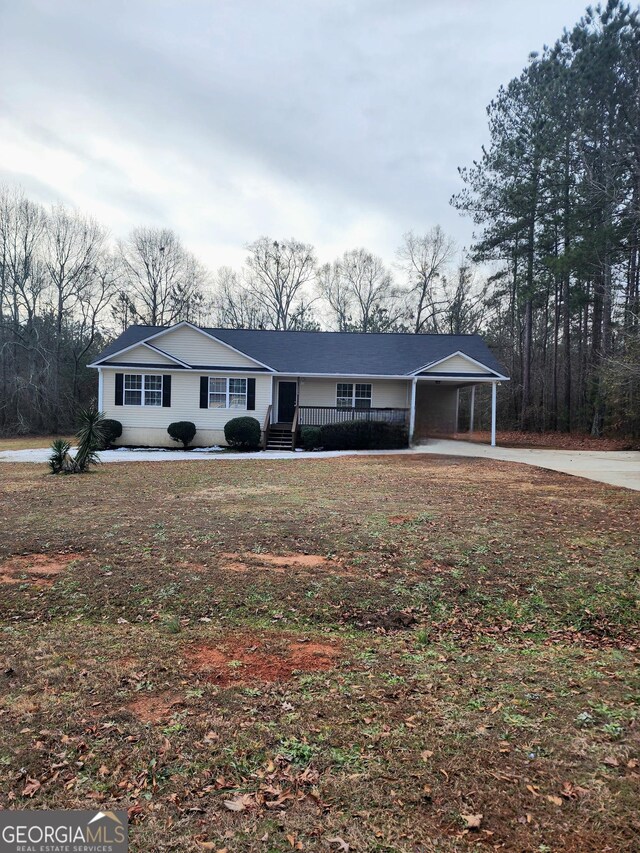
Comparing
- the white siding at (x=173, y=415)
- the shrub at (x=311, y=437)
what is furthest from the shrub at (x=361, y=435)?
the white siding at (x=173, y=415)

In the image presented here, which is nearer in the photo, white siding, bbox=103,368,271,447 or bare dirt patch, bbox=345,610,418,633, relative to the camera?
bare dirt patch, bbox=345,610,418,633

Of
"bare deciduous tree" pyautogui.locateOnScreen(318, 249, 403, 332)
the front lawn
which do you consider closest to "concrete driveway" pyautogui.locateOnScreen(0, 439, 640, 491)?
the front lawn

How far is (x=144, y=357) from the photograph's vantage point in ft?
61.9

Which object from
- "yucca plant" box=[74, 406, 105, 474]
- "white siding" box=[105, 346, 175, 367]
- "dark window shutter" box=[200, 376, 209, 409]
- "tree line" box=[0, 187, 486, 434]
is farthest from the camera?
"tree line" box=[0, 187, 486, 434]

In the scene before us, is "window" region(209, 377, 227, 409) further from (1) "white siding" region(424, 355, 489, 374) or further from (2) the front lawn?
(2) the front lawn

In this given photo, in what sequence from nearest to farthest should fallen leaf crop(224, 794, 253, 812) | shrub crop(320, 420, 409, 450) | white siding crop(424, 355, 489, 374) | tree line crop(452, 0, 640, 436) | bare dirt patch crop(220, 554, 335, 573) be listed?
fallen leaf crop(224, 794, 253, 812) < bare dirt patch crop(220, 554, 335, 573) < tree line crop(452, 0, 640, 436) < shrub crop(320, 420, 409, 450) < white siding crop(424, 355, 489, 374)

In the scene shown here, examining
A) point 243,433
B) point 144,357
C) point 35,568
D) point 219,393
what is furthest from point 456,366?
point 35,568

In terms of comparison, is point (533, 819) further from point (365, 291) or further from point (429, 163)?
point (365, 291)

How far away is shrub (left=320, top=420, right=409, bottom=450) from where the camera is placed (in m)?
18.3

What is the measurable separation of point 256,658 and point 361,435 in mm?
15265

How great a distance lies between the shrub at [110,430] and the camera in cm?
1795

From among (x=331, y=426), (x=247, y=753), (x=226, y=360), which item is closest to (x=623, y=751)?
(x=247, y=753)

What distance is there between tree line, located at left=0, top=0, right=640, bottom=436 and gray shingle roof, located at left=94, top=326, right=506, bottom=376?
4749 mm

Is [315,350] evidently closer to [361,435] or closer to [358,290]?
[361,435]
